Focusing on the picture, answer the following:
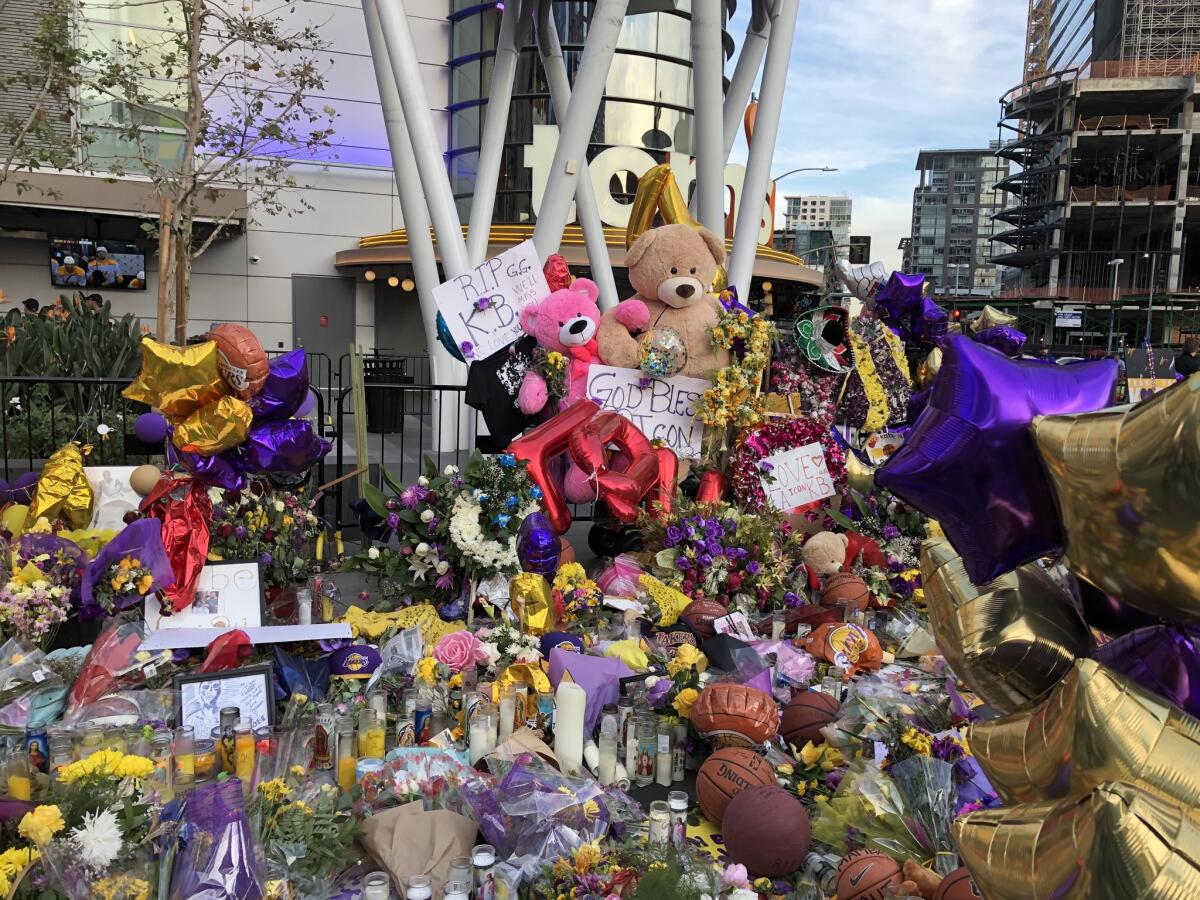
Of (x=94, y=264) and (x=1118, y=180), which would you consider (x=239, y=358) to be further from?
(x=1118, y=180)

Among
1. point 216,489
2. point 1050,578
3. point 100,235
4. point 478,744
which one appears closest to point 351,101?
point 100,235

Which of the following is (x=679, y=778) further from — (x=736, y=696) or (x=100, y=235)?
(x=100, y=235)

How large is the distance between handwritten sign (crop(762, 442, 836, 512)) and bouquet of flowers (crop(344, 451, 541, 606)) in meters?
1.87

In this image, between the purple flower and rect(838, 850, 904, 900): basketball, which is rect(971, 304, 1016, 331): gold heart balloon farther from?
rect(838, 850, 904, 900): basketball

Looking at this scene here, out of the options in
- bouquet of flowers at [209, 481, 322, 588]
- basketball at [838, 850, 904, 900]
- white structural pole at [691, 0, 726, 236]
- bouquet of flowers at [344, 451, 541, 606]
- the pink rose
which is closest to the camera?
basketball at [838, 850, 904, 900]

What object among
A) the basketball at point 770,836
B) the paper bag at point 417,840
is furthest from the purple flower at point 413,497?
the basketball at point 770,836

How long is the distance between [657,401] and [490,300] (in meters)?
1.34

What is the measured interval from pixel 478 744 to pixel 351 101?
1913cm

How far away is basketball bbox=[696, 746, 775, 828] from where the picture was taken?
3.20 m

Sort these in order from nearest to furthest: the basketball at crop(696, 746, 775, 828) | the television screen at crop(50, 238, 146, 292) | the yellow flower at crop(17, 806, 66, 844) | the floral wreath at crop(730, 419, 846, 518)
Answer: the yellow flower at crop(17, 806, 66, 844) < the basketball at crop(696, 746, 775, 828) < the floral wreath at crop(730, 419, 846, 518) < the television screen at crop(50, 238, 146, 292)

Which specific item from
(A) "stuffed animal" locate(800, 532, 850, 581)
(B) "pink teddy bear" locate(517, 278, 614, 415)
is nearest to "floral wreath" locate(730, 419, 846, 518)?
(A) "stuffed animal" locate(800, 532, 850, 581)

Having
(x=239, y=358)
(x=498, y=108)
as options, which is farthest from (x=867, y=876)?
(x=498, y=108)

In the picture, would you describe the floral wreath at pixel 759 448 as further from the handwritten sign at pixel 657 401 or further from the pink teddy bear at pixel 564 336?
the pink teddy bear at pixel 564 336

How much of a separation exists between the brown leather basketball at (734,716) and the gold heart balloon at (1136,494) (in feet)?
7.66
